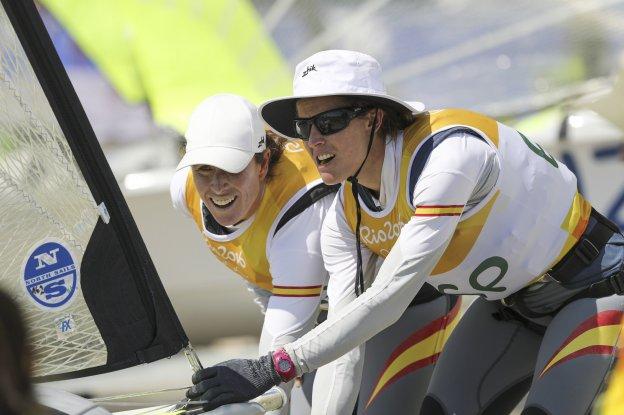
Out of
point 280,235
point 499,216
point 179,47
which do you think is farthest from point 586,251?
point 179,47

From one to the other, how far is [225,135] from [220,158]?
3.0 inches

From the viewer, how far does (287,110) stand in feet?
9.36

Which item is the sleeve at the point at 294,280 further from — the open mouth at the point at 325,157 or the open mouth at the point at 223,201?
the open mouth at the point at 325,157

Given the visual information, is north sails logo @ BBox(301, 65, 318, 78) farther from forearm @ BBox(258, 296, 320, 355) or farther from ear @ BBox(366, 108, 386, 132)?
forearm @ BBox(258, 296, 320, 355)

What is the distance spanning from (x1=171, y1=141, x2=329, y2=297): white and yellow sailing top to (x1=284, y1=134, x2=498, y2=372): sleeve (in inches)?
19.3

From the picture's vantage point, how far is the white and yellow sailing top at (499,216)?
2.61m

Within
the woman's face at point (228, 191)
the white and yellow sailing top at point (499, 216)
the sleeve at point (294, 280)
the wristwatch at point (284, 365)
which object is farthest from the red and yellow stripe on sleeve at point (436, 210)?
the woman's face at point (228, 191)

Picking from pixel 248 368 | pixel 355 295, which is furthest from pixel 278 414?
pixel 248 368

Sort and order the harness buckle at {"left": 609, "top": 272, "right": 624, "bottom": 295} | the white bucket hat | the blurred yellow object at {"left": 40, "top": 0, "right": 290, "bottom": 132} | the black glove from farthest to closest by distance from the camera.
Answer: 1. the blurred yellow object at {"left": 40, "top": 0, "right": 290, "bottom": 132}
2. the harness buckle at {"left": 609, "top": 272, "right": 624, "bottom": 295}
3. the white bucket hat
4. the black glove

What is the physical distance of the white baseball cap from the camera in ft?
9.55

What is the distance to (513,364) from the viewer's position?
2.98 meters

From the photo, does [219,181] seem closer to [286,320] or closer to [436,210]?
[286,320]

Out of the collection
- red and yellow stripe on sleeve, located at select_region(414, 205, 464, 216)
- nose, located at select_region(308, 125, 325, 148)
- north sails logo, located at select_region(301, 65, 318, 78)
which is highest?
north sails logo, located at select_region(301, 65, 318, 78)

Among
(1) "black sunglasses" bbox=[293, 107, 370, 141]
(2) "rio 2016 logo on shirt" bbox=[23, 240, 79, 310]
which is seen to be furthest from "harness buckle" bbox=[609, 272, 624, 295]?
(2) "rio 2016 logo on shirt" bbox=[23, 240, 79, 310]
